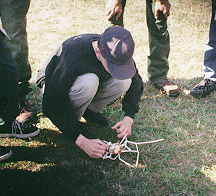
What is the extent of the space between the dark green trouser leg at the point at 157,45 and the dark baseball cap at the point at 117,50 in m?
1.22

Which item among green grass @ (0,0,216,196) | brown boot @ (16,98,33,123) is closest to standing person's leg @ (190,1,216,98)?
green grass @ (0,0,216,196)

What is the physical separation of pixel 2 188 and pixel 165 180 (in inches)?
50.7

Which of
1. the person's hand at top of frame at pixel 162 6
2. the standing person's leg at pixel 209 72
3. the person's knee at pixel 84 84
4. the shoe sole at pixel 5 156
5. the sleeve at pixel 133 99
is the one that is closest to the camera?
the person's knee at pixel 84 84

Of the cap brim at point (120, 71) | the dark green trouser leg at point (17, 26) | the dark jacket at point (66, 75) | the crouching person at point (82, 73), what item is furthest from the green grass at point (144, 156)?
the cap brim at point (120, 71)

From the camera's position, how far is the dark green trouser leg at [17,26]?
234 centimetres

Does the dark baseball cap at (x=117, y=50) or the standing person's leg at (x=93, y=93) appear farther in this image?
the standing person's leg at (x=93, y=93)

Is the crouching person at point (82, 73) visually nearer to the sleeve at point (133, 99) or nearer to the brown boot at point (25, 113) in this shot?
the sleeve at point (133, 99)

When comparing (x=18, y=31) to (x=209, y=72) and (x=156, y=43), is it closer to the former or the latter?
(x=156, y=43)

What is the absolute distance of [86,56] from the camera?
5.91 feet

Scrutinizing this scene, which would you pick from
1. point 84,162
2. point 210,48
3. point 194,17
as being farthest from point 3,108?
point 194,17

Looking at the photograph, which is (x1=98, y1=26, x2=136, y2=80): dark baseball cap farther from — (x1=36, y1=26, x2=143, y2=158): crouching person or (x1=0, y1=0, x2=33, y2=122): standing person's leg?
(x1=0, y1=0, x2=33, y2=122): standing person's leg

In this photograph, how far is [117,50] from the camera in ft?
5.26

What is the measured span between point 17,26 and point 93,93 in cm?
113

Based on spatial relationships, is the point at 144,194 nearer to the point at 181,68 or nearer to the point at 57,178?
the point at 57,178
